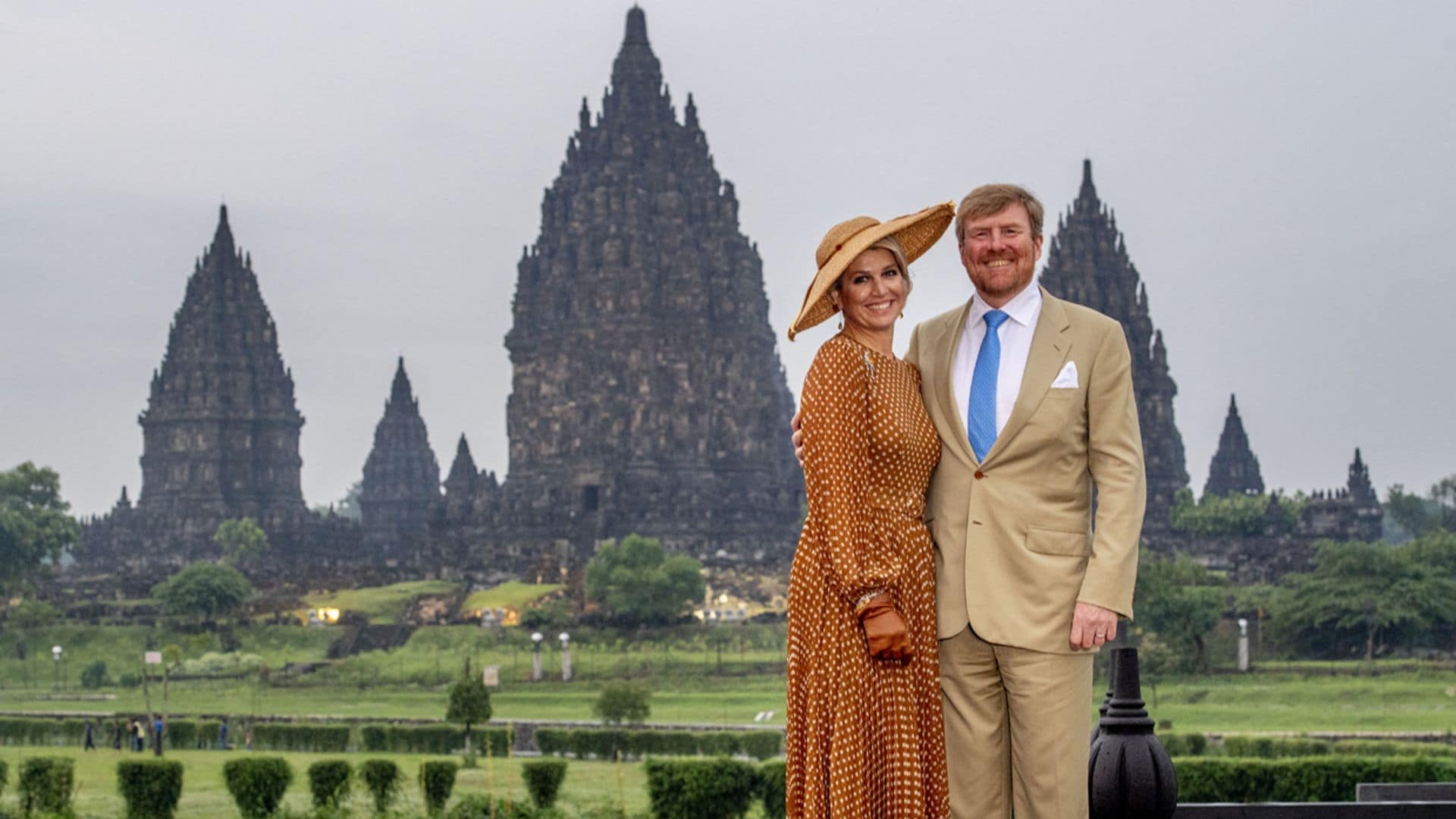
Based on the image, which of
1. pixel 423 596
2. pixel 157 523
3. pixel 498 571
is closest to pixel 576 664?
pixel 423 596

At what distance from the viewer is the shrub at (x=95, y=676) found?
5450 centimetres

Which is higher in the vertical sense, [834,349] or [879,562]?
[834,349]

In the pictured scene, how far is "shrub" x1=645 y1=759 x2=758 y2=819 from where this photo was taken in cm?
2098

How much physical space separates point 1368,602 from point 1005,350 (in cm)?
4745

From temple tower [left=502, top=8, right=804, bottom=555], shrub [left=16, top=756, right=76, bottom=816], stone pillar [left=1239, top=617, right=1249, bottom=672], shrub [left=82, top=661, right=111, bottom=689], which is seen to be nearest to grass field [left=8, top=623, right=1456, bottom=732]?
shrub [left=82, top=661, right=111, bottom=689]

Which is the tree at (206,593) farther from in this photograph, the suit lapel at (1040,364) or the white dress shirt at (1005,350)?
the suit lapel at (1040,364)

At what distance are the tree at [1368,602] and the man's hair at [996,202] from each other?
150 feet

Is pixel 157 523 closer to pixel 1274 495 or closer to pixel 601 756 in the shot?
pixel 1274 495

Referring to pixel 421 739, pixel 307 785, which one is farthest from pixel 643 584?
pixel 307 785

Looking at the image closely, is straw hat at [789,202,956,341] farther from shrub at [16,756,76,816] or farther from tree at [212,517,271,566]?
tree at [212,517,271,566]

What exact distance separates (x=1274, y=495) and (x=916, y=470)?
285 ft

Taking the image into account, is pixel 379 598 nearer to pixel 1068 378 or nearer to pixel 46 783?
pixel 46 783

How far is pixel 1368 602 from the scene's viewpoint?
52469mm

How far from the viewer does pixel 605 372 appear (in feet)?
296
